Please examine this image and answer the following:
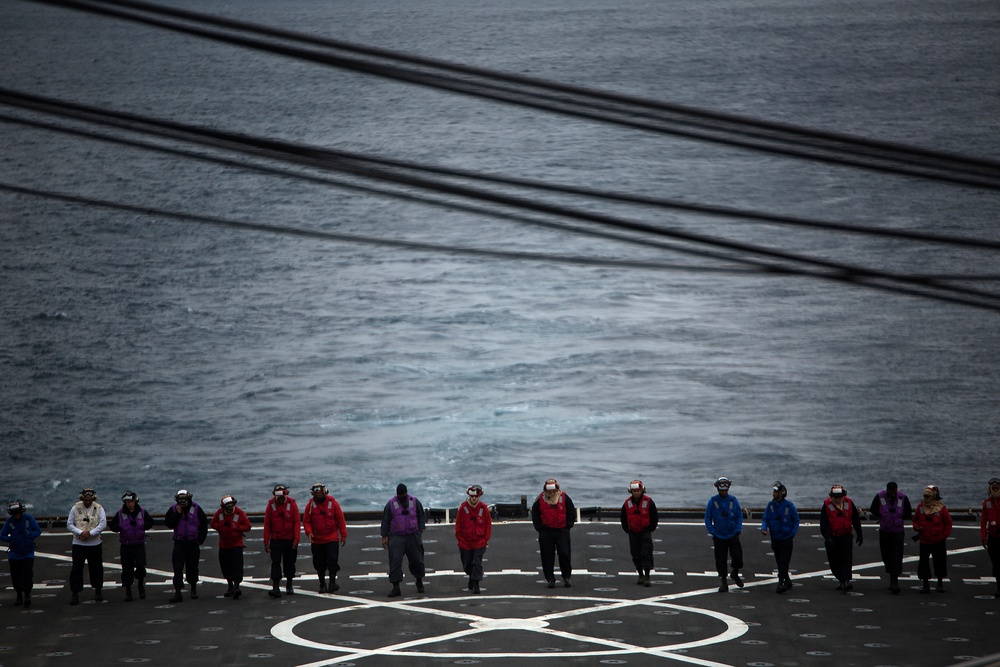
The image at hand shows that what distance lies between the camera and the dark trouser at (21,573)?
18.0m

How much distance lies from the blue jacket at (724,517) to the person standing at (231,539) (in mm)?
6932

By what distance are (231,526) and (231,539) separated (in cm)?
25

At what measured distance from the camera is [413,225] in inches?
3907

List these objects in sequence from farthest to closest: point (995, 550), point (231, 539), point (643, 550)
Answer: point (643, 550), point (231, 539), point (995, 550)

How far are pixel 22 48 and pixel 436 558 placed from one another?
11821 centimetres

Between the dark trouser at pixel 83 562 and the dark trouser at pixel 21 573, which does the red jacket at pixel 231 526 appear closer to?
the dark trouser at pixel 83 562

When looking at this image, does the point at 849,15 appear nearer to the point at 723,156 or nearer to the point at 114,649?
the point at 723,156

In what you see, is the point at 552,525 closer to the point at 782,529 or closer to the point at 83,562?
the point at 782,529

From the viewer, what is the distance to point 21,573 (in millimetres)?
18062

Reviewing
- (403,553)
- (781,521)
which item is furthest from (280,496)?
(781,521)

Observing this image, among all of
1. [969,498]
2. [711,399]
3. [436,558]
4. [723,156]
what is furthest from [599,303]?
[436,558]

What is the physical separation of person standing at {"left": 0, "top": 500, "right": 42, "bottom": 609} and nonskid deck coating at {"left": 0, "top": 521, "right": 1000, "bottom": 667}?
333mm

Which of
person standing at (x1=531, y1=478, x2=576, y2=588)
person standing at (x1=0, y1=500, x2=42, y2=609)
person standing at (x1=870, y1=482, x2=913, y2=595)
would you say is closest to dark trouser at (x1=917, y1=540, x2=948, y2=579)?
person standing at (x1=870, y1=482, x2=913, y2=595)

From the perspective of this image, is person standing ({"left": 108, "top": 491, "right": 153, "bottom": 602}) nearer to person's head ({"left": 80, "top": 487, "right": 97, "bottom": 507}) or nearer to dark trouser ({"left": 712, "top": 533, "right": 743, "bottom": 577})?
person's head ({"left": 80, "top": 487, "right": 97, "bottom": 507})
